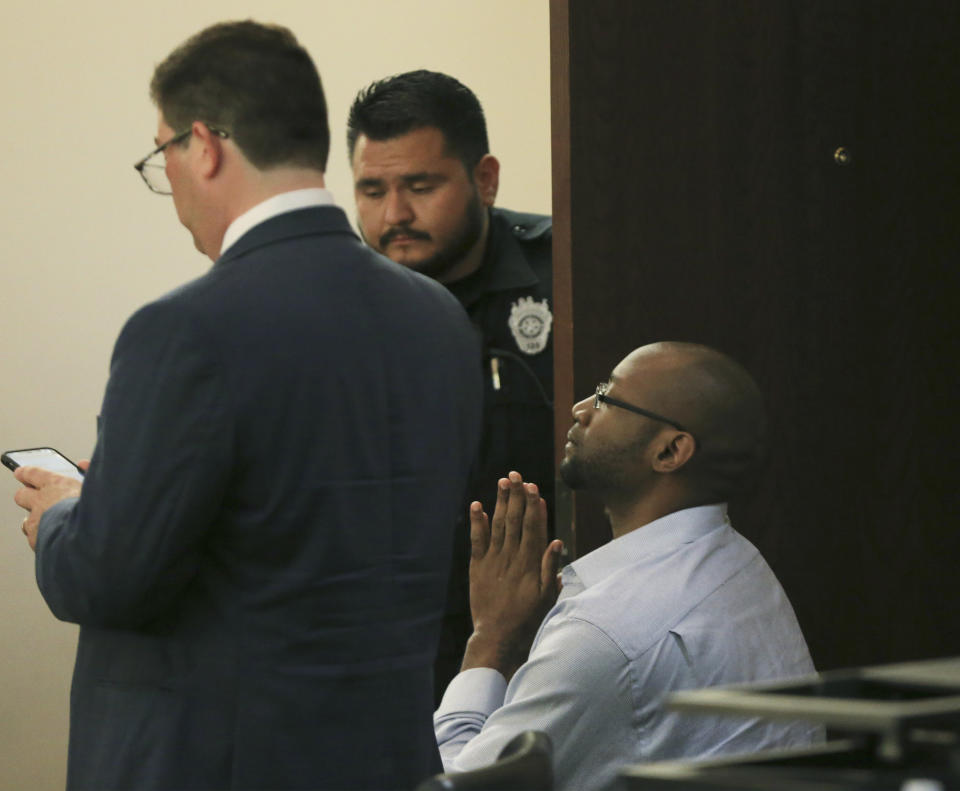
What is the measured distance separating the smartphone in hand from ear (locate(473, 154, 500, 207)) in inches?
42.9

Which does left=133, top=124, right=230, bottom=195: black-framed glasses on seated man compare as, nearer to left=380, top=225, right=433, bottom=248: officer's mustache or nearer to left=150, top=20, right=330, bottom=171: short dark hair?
left=150, top=20, right=330, bottom=171: short dark hair

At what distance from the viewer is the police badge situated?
2.44 m

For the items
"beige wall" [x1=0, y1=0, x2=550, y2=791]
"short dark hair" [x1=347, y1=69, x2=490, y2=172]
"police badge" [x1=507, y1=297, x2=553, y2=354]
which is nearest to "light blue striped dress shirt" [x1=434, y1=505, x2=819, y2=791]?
"police badge" [x1=507, y1=297, x2=553, y2=354]

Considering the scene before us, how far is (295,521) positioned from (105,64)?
224 cm

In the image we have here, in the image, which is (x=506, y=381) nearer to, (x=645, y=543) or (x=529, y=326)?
(x=529, y=326)

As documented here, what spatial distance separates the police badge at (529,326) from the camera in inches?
96.0

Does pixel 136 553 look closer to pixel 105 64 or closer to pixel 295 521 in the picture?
pixel 295 521

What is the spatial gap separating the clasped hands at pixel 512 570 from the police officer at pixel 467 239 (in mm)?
493

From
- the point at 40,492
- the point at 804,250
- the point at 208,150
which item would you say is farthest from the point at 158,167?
the point at 804,250

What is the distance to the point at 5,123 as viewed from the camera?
10.5ft

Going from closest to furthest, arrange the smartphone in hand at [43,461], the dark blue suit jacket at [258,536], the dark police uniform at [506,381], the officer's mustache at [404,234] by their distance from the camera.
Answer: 1. the dark blue suit jacket at [258,536]
2. the smartphone in hand at [43,461]
3. the dark police uniform at [506,381]
4. the officer's mustache at [404,234]

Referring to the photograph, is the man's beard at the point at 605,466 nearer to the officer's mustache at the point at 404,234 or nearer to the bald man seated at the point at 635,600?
the bald man seated at the point at 635,600

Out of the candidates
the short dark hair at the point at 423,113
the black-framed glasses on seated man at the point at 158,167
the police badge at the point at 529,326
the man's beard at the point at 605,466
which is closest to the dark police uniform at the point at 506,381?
the police badge at the point at 529,326

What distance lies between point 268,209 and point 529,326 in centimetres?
110
